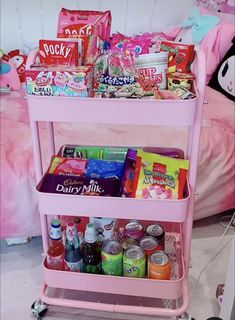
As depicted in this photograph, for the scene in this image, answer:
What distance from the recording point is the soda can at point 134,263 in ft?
3.78

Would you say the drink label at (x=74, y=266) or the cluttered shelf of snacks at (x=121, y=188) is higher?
the cluttered shelf of snacks at (x=121, y=188)

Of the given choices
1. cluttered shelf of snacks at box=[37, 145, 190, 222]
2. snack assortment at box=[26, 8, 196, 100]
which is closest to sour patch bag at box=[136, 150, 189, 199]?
cluttered shelf of snacks at box=[37, 145, 190, 222]

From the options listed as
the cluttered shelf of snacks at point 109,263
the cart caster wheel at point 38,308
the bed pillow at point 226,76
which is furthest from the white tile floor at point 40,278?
the bed pillow at point 226,76

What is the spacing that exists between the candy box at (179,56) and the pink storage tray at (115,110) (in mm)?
150

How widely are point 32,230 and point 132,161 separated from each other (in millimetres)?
546

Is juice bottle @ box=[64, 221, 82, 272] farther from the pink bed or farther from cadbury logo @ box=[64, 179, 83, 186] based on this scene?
the pink bed

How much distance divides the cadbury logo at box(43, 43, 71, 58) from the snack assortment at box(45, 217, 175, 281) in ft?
1.61

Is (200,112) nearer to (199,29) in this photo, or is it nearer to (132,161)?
(132,161)

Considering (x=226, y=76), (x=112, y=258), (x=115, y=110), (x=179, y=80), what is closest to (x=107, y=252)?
(x=112, y=258)

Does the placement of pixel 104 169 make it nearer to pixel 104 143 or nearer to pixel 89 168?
pixel 89 168

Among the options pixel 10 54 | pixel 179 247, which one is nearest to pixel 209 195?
pixel 179 247

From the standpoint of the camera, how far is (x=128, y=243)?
1226mm

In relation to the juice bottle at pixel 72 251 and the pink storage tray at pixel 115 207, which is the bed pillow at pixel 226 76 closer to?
the pink storage tray at pixel 115 207

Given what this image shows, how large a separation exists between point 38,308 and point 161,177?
0.62 metres
